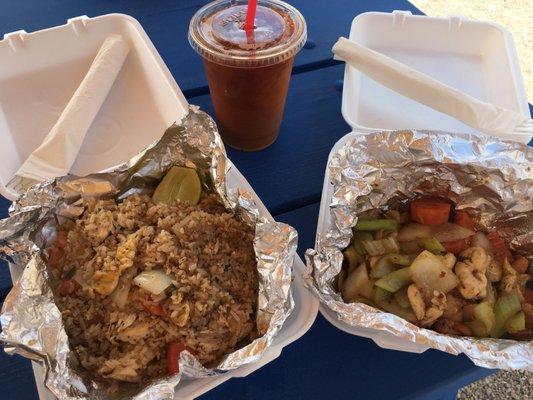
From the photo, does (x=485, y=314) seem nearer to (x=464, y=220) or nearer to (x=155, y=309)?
(x=464, y=220)

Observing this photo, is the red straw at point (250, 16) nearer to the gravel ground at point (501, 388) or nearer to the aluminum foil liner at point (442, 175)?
the aluminum foil liner at point (442, 175)

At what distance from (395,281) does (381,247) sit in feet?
0.26

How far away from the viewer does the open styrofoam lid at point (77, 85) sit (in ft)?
3.92

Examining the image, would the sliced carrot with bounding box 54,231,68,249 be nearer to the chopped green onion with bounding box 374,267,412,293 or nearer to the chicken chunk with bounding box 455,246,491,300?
the chopped green onion with bounding box 374,267,412,293

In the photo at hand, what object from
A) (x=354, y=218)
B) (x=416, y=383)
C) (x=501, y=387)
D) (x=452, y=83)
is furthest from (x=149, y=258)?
(x=501, y=387)

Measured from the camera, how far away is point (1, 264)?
0.99 metres

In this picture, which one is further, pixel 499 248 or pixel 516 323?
pixel 499 248

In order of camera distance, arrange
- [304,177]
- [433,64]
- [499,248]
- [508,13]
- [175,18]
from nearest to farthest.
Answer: [499,248]
[304,177]
[433,64]
[175,18]
[508,13]

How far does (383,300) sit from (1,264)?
0.76m

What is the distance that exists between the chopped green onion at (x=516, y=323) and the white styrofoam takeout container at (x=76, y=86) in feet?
2.63

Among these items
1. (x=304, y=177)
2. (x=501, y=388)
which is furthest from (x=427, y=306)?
(x=501, y=388)

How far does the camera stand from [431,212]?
998mm

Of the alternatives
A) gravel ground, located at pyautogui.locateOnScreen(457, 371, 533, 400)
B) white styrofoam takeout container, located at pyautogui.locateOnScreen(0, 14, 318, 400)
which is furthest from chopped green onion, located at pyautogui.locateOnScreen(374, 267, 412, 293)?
gravel ground, located at pyautogui.locateOnScreen(457, 371, 533, 400)

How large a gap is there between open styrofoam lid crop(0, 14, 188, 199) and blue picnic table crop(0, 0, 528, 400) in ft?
0.39
